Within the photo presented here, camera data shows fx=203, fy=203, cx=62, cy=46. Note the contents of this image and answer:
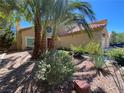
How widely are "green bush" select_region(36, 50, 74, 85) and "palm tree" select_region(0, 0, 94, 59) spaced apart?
3337mm

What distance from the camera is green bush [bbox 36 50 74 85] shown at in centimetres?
852

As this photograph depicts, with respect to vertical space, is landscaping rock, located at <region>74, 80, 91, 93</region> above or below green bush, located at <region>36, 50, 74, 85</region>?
below

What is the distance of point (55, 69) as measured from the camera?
8555mm

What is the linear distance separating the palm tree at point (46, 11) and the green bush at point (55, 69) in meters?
3.34

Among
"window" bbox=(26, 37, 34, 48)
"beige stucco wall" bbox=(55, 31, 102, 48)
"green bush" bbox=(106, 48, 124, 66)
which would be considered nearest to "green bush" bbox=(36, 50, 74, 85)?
"green bush" bbox=(106, 48, 124, 66)

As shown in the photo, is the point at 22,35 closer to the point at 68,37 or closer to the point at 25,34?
the point at 25,34

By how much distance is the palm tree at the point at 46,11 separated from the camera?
1187 cm

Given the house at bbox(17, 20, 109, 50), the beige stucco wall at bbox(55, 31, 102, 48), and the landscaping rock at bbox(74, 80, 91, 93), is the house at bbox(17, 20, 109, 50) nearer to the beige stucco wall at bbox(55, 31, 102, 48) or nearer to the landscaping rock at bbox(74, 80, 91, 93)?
the beige stucco wall at bbox(55, 31, 102, 48)

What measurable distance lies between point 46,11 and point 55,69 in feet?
16.9

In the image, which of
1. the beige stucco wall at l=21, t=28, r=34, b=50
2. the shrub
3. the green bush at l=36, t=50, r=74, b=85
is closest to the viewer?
the green bush at l=36, t=50, r=74, b=85

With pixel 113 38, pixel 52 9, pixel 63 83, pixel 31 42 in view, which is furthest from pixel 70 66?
pixel 113 38

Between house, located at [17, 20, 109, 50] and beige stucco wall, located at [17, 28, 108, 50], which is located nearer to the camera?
beige stucco wall, located at [17, 28, 108, 50]

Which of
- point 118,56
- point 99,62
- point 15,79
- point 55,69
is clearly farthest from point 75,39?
point 55,69

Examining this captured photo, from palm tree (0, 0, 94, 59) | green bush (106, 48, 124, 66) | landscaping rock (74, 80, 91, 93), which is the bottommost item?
landscaping rock (74, 80, 91, 93)
